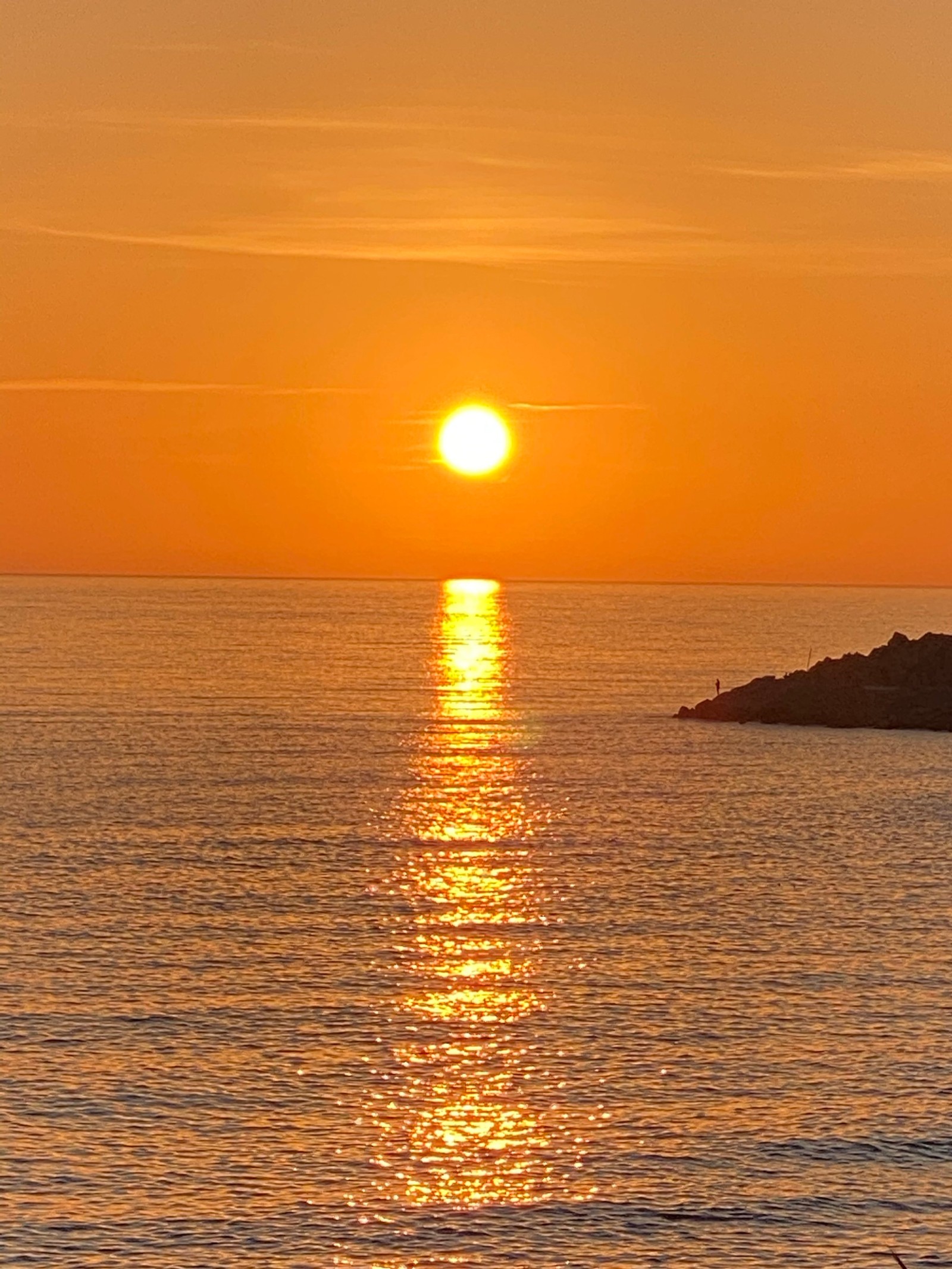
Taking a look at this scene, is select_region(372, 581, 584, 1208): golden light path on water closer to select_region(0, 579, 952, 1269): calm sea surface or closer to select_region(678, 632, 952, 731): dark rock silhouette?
select_region(0, 579, 952, 1269): calm sea surface

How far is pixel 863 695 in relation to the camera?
161 meters

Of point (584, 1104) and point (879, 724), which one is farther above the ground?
point (879, 724)

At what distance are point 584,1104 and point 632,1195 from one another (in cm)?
579

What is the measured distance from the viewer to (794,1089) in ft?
158

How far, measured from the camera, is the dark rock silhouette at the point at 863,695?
15888 cm

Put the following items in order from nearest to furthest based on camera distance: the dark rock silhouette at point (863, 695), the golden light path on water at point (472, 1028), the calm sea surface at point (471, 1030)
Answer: the calm sea surface at point (471, 1030)
the golden light path on water at point (472, 1028)
the dark rock silhouette at point (863, 695)

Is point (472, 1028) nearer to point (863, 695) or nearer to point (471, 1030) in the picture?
point (471, 1030)

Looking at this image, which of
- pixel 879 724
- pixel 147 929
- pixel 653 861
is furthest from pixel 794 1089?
pixel 879 724

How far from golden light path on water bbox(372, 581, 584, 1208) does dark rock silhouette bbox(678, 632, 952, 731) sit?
63.8 meters

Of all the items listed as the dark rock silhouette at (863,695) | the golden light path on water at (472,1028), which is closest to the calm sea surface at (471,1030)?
the golden light path on water at (472,1028)

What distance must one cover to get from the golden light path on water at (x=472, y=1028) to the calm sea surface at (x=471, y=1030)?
0.15m

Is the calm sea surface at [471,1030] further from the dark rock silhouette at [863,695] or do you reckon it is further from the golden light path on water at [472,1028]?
the dark rock silhouette at [863,695]

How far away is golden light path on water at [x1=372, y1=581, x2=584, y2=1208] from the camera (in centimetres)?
4244

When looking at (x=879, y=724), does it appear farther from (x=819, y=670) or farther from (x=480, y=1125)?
(x=480, y=1125)
